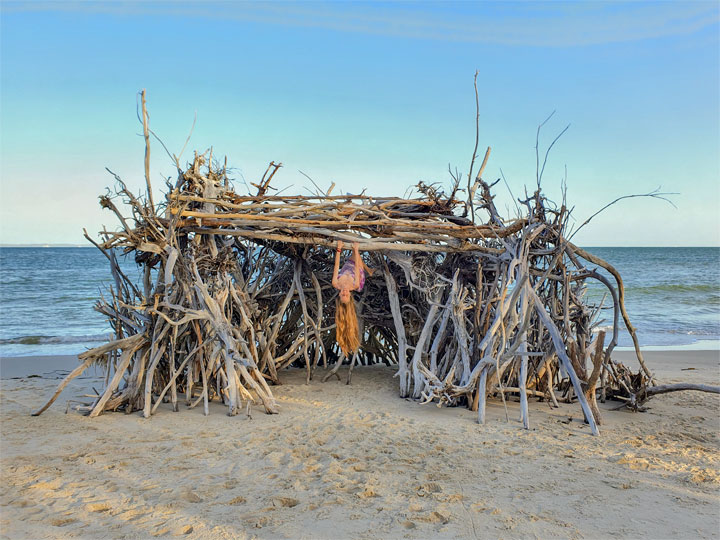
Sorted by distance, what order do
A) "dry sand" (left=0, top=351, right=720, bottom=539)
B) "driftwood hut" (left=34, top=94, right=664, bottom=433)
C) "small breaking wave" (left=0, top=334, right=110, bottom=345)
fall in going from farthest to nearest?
"small breaking wave" (left=0, top=334, right=110, bottom=345)
"driftwood hut" (left=34, top=94, right=664, bottom=433)
"dry sand" (left=0, top=351, right=720, bottom=539)

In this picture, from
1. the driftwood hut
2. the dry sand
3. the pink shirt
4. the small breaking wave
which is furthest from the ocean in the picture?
the pink shirt

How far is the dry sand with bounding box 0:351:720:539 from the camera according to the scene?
3.29 m

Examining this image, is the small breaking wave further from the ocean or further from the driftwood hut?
the driftwood hut

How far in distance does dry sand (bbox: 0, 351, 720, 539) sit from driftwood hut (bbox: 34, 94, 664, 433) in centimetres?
36

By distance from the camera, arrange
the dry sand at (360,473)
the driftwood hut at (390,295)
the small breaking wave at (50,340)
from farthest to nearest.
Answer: the small breaking wave at (50,340), the driftwood hut at (390,295), the dry sand at (360,473)

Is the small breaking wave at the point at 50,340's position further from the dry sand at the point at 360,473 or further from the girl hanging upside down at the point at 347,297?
the girl hanging upside down at the point at 347,297

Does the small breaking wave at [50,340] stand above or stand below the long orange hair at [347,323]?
below

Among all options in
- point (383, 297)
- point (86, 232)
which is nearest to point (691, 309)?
point (383, 297)

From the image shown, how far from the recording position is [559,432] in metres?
5.03

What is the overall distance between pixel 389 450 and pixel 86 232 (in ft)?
11.8

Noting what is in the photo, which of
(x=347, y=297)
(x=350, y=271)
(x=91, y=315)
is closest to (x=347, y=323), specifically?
(x=347, y=297)

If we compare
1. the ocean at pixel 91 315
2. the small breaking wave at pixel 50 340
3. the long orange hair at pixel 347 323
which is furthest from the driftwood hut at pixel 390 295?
the small breaking wave at pixel 50 340

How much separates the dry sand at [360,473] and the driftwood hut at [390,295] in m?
0.36

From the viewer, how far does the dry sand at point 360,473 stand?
10.8 ft
